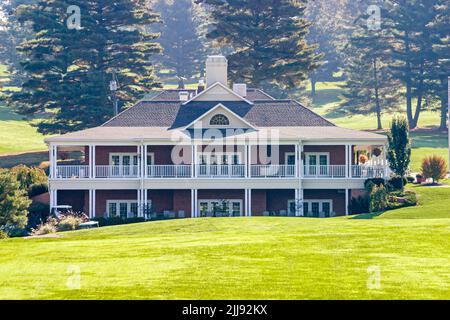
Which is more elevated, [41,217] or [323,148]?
[323,148]

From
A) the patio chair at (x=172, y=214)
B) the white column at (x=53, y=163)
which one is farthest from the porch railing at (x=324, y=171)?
the white column at (x=53, y=163)

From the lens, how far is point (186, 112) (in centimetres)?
6222

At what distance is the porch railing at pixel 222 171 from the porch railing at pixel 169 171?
72cm

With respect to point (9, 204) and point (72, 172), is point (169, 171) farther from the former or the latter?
point (9, 204)

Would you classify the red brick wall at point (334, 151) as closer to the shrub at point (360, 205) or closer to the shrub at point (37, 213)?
the shrub at point (360, 205)

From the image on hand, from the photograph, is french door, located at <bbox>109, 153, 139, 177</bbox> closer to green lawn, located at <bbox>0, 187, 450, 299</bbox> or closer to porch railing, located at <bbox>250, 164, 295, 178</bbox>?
porch railing, located at <bbox>250, 164, 295, 178</bbox>

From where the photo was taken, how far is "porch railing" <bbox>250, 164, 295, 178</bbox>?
55594 millimetres

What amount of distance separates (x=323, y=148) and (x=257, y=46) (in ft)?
A: 93.7

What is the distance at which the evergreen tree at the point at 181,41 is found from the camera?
143 meters

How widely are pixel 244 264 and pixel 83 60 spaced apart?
188ft

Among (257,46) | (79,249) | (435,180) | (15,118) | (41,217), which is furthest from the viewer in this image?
(15,118)

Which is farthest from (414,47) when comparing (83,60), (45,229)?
(45,229)
